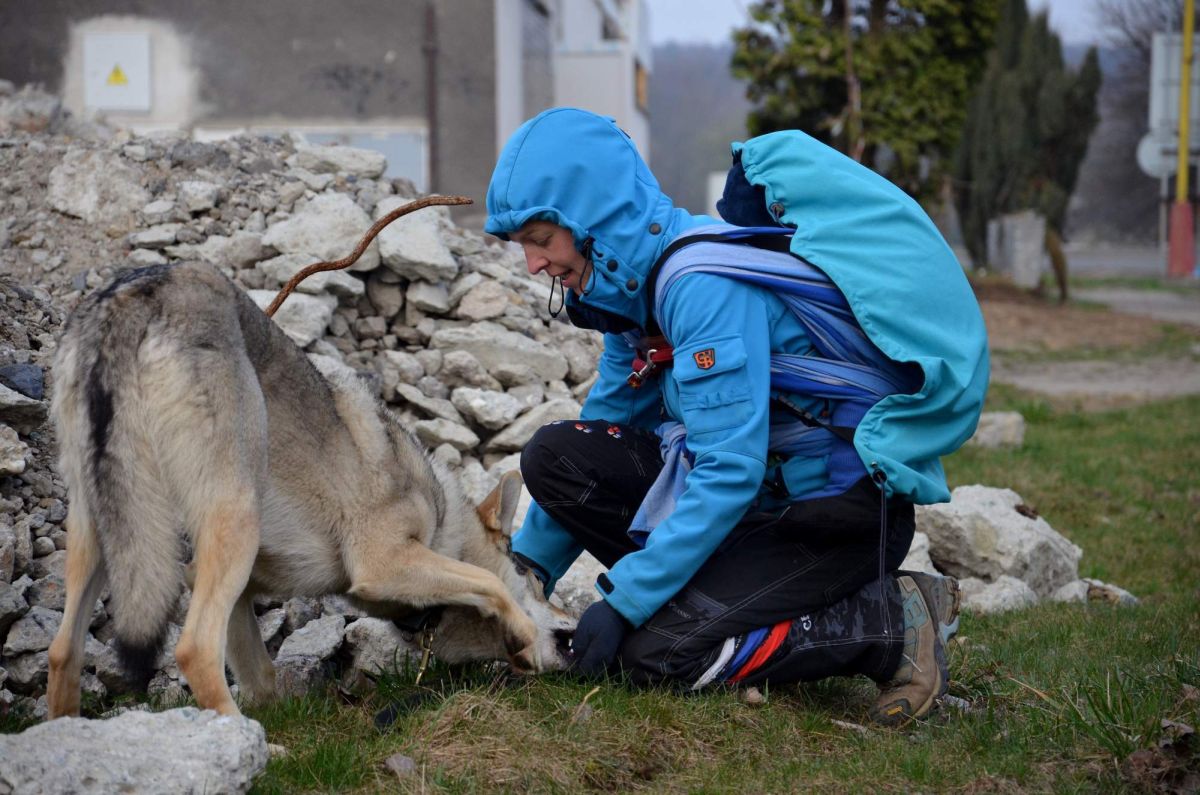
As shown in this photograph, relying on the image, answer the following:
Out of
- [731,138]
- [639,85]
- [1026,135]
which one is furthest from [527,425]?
[731,138]

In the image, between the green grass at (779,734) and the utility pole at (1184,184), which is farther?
the utility pole at (1184,184)

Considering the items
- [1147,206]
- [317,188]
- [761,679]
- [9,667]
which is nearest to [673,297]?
[761,679]

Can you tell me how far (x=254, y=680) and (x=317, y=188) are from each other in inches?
167

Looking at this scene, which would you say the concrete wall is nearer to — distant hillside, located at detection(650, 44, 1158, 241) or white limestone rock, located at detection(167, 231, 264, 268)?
white limestone rock, located at detection(167, 231, 264, 268)

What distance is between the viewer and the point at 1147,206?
182 feet

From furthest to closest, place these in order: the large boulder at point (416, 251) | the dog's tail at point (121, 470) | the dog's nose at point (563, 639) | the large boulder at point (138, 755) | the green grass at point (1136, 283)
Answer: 1. the green grass at point (1136, 283)
2. the large boulder at point (416, 251)
3. the dog's nose at point (563, 639)
4. the dog's tail at point (121, 470)
5. the large boulder at point (138, 755)

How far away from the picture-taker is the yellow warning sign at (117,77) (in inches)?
592

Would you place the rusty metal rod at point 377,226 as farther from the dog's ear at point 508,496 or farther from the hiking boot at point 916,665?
the hiking boot at point 916,665

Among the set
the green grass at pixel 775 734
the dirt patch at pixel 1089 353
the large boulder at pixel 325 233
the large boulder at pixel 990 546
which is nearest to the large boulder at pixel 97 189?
the large boulder at pixel 325 233

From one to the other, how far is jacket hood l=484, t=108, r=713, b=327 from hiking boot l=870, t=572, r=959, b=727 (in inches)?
51.8

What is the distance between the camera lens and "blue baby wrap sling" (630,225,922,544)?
3.46 metres

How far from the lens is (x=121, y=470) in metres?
3.19

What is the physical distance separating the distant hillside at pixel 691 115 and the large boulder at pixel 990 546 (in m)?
47.8

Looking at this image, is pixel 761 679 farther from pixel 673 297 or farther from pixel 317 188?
pixel 317 188
